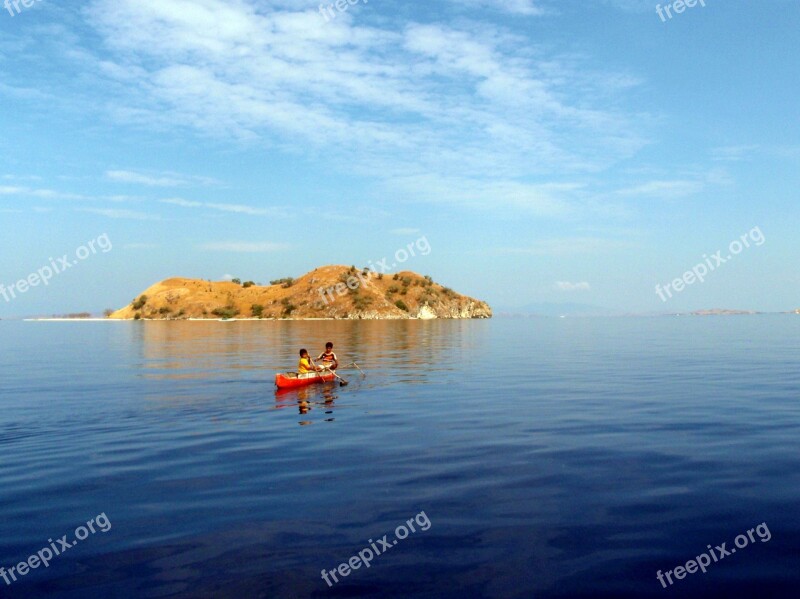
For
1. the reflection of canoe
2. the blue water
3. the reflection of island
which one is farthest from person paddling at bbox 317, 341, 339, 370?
the blue water

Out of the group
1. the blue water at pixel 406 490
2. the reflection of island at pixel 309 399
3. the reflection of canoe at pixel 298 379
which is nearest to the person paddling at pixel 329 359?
the reflection of canoe at pixel 298 379

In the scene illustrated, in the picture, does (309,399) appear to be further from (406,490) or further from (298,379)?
(406,490)

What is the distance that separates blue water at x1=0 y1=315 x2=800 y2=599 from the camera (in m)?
9.58

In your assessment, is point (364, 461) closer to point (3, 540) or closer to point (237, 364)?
point (3, 540)

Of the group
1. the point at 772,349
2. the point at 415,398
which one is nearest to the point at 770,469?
the point at 415,398

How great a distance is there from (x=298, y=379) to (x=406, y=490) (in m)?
19.3

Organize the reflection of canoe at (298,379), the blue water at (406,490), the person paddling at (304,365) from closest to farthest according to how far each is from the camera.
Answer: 1. the blue water at (406,490)
2. the reflection of canoe at (298,379)
3. the person paddling at (304,365)

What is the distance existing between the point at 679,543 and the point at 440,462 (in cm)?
688

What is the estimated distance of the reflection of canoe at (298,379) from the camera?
→ 103 ft

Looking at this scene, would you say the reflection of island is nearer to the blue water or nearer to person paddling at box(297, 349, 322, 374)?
the blue water

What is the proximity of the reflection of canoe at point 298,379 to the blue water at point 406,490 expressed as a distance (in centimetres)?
103

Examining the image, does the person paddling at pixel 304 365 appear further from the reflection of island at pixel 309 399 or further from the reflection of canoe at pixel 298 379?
the reflection of island at pixel 309 399

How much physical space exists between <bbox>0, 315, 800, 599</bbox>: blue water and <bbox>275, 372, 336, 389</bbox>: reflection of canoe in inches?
40.4

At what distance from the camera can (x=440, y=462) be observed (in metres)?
16.4
